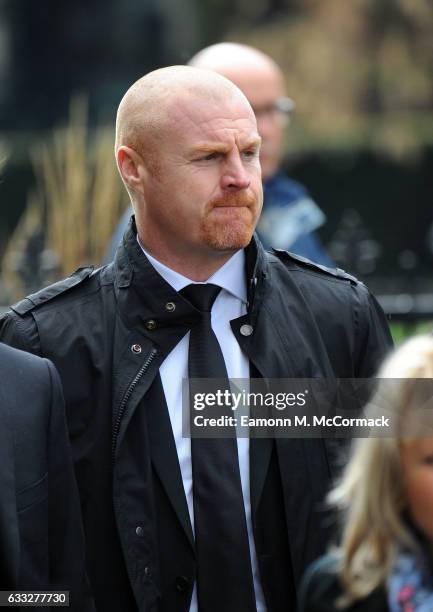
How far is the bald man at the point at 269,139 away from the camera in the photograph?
14.2 feet

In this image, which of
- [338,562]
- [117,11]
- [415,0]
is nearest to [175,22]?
[117,11]

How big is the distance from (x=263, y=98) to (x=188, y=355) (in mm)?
1610

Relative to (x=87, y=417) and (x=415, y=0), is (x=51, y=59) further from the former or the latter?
(x=87, y=417)

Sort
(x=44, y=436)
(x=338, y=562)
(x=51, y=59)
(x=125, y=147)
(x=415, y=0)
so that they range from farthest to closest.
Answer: (x=415, y=0) < (x=51, y=59) < (x=125, y=147) < (x=44, y=436) < (x=338, y=562)

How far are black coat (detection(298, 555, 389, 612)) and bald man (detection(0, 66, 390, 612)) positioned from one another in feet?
2.21

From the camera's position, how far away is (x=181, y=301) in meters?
2.95

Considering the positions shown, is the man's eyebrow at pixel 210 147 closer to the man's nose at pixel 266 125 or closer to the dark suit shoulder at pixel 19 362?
the dark suit shoulder at pixel 19 362

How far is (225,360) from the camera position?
9.64 feet

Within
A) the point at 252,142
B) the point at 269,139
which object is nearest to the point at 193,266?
the point at 252,142

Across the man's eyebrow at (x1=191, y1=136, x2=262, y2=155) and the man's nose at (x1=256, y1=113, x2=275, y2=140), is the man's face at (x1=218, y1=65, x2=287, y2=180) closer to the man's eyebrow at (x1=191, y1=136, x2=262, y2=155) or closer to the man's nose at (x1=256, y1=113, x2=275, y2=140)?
the man's nose at (x1=256, y1=113, x2=275, y2=140)

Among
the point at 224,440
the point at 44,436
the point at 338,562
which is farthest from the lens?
the point at 224,440

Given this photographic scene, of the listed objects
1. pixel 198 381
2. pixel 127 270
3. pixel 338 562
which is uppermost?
pixel 127 270

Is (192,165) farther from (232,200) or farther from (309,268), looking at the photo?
(309,268)

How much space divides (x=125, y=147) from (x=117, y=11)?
8.03 metres
